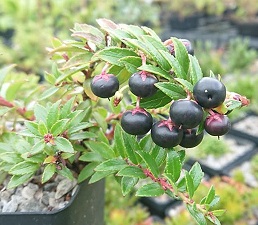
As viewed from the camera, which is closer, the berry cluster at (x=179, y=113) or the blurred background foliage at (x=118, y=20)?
the berry cluster at (x=179, y=113)

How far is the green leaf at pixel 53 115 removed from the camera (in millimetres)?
643

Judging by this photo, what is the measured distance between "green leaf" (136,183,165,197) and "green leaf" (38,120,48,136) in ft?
0.55

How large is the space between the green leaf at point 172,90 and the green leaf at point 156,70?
2 cm

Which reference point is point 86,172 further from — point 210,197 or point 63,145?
point 210,197

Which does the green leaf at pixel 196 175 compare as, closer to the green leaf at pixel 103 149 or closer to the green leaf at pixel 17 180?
the green leaf at pixel 103 149

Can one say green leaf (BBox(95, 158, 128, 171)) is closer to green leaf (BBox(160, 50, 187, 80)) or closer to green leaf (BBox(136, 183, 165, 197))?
A: green leaf (BBox(136, 183, 165, 197))

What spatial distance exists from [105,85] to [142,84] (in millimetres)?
58

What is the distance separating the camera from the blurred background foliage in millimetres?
1571

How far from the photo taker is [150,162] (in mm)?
609

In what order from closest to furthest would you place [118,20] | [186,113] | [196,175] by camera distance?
[186,113], [196,175], [118,20]

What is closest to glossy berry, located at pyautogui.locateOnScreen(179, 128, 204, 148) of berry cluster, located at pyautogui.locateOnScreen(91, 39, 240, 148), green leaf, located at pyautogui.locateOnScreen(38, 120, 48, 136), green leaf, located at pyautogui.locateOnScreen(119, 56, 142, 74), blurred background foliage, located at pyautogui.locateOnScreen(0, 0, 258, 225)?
berry cluster, located at pyautogui.locateOnScreen(91, 39, 240, 148)

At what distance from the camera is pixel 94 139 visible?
0.77 meters

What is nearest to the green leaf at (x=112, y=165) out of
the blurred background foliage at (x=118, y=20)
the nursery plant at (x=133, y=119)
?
the nursery plant at (x=133, y=119)

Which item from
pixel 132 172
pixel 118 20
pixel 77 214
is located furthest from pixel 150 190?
pixel 118 20
